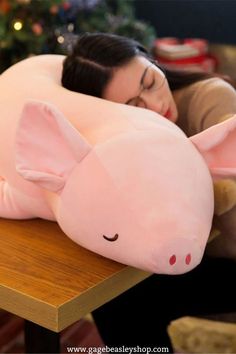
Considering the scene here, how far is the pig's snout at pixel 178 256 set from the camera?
0.79 metres

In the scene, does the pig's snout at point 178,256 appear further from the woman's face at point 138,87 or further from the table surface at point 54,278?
the woman's face at point 138,87

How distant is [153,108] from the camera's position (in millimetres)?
1079

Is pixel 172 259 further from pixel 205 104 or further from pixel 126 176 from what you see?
pixel 205 104

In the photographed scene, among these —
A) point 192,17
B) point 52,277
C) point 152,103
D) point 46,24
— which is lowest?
point 192,17

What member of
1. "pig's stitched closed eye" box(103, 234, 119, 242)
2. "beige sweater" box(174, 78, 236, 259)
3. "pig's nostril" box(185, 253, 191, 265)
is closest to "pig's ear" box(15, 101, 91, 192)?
"pig's stitched closed eye" box(103, 234, 119, 242)

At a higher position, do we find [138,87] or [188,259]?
[138,87]

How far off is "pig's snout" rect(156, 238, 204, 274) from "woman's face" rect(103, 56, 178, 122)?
35 centimetres

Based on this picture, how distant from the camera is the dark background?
9.41 feet

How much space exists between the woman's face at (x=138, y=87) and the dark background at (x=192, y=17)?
1.92 m

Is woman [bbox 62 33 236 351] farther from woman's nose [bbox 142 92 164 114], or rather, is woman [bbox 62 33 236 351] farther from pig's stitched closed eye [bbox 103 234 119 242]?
pig's stitched closed eye [bbox 103 234 119 242]

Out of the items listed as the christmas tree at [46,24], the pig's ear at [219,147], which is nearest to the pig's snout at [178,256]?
the pig's ear at [219,147]

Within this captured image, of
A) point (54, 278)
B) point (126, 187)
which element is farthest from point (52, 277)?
point (126, 187)

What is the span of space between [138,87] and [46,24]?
4.33 feet

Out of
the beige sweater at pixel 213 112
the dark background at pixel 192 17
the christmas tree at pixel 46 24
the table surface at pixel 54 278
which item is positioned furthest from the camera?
the dark background at pixel 192 17
